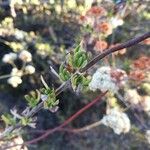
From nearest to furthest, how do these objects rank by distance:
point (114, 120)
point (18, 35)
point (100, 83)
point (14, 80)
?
1. point (100, 83)
2. point (114, 120)
3. point (14, 80)
4. point (18, 35)

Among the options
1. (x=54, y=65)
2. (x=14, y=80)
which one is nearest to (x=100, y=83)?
(x=14, y=80)

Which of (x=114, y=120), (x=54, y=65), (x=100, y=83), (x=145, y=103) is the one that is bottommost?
(x=145, y=103)

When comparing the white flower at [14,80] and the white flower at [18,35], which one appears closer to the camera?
the white flower at [14,80]

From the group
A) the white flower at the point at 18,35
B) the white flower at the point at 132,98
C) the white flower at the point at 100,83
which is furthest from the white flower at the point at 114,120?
the white flower at the point at 18,35

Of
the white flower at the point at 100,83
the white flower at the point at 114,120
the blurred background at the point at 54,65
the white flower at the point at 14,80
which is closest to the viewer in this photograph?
the white flower at the point at 100,83

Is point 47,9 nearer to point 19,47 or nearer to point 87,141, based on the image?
point 19,47

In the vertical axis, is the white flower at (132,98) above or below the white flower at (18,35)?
below

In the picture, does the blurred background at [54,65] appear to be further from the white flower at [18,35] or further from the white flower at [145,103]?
the white flower at [145,103]

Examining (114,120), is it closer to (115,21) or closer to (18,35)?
(115,21)

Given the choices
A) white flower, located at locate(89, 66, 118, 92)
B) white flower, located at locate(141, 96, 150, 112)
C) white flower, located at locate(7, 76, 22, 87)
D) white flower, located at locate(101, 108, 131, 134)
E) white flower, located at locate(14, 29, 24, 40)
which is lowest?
white flower, located at locate(141, 96, 150, 112)

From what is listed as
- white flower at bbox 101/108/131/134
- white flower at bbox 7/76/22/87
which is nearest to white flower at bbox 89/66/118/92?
white flower at bbox 101/108/131/134

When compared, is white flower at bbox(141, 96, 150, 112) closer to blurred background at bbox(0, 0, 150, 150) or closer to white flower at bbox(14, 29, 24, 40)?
blurred background at bbox(0, 0, 150, 150)
